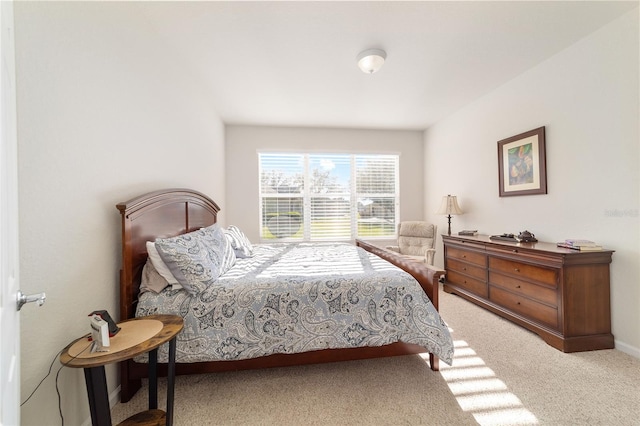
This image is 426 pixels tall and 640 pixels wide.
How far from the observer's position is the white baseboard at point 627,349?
1934 millimetres

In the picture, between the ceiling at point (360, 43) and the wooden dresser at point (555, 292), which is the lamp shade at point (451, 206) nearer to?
the wooden dresser at point (555, 292)

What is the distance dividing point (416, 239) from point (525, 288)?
1.77 m

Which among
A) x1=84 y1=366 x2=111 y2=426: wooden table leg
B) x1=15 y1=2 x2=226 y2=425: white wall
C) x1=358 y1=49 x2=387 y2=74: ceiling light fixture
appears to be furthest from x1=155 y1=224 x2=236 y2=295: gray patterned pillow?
x1=358 y1=49 x2=387 y2=74: ceiling light fixture

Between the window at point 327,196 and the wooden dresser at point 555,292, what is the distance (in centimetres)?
214

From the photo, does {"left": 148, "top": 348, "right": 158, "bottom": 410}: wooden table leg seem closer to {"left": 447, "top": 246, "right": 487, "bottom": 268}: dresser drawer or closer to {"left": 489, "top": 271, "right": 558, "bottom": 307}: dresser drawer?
{"left": 489, "top": 271, "right": 558, "bottom": 307}: dresser drawer

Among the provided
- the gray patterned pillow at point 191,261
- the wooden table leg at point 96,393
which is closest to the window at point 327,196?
the gray patterned pillow at point 191,261

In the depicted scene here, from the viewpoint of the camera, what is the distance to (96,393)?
3.48 ft

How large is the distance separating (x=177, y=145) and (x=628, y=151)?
12.5 ft

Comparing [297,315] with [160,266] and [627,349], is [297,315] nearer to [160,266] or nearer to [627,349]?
[160,266]

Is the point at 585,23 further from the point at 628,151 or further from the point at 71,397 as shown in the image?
the point at 71,397

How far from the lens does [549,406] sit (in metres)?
1.47

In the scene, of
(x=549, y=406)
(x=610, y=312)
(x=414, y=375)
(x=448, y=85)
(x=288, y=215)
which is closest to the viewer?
(x=549, y=406)

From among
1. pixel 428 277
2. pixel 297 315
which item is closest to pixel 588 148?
pixel 428 277

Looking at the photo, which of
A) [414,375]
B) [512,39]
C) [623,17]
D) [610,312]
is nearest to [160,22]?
[512,39]
